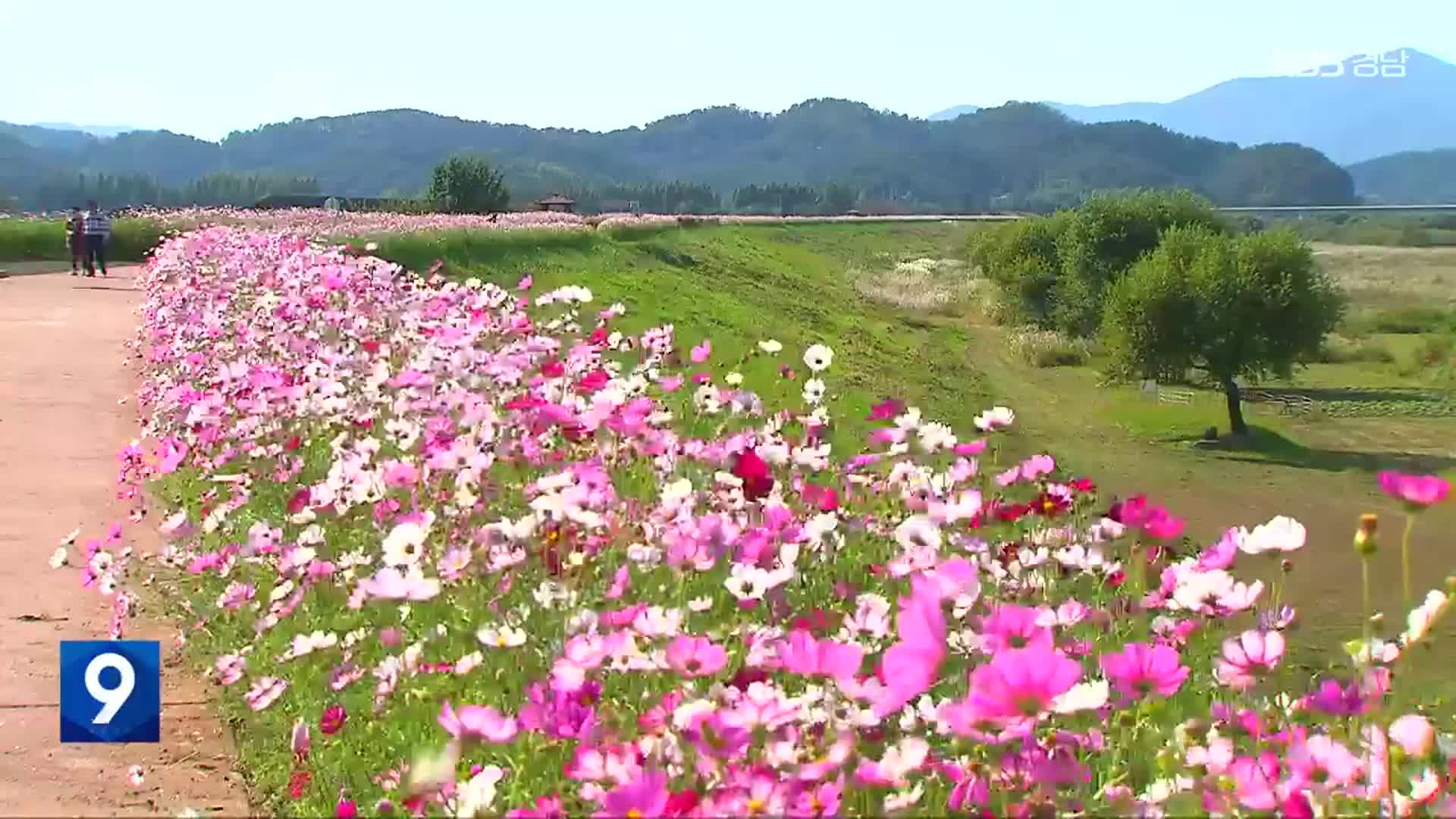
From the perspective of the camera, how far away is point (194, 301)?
908cm

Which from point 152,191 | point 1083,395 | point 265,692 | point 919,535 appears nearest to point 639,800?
point 919,535

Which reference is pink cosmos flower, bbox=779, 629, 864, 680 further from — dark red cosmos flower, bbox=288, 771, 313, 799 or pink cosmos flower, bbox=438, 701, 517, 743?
dark red cosmos flower, bbox=288, 771, 313, 799

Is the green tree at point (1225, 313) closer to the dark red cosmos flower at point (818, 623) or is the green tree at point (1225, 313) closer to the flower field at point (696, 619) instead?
the flower field at point (696, 619)

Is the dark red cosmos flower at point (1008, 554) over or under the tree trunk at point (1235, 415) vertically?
over

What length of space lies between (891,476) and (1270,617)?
3.96ft

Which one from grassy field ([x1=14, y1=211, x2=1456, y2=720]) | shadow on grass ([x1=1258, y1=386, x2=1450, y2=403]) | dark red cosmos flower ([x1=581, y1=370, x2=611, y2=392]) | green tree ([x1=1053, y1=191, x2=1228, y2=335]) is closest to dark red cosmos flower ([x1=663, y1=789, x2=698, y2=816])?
dark red cosmos flower ([x1=581, y1=370, x2=611, y2=392])

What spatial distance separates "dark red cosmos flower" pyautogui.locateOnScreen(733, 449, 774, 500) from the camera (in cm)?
301

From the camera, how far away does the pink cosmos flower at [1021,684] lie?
1.75 metres

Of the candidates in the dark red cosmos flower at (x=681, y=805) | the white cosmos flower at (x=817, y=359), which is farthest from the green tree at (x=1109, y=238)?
the dark red cosmos flower at (x=681, y=805)

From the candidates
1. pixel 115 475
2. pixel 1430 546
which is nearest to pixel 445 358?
pixel 115 475

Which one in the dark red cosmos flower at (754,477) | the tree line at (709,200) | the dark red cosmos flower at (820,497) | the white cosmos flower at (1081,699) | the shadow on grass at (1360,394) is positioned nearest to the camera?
the white cosmos flower at (1081,699)

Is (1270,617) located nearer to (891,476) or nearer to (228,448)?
(891,476)

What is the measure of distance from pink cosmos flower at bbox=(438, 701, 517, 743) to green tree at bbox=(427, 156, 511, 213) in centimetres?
5538

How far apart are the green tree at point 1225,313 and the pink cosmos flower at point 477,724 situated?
30516 mm
